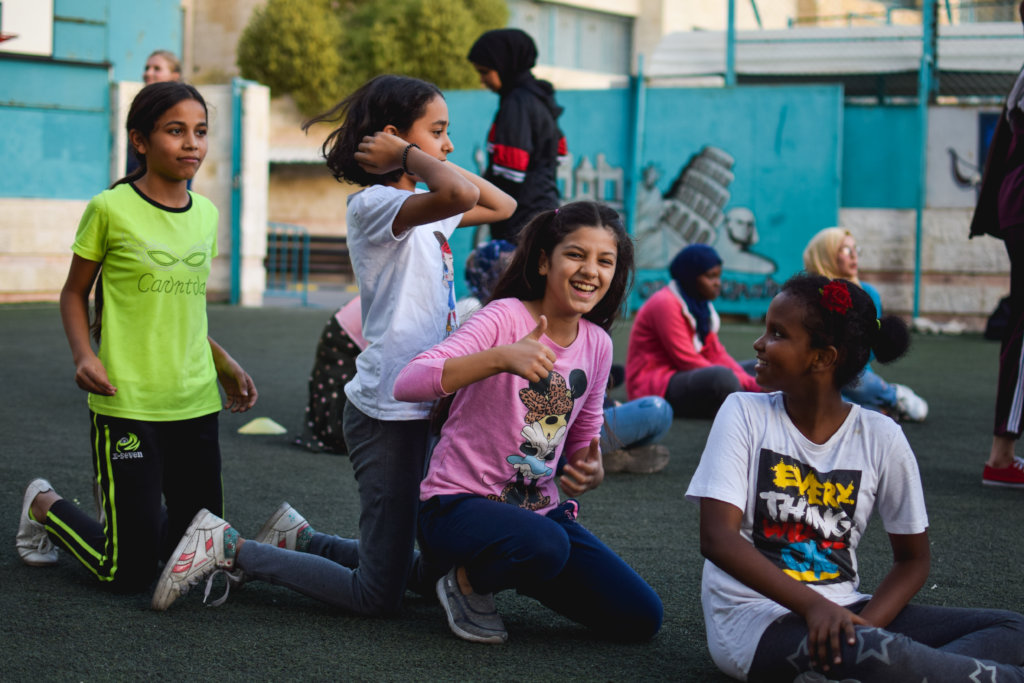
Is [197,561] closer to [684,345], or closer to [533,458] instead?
[533,458]

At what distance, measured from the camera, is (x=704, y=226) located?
46.5 ft

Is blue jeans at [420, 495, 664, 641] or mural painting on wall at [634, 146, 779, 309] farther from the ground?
mural painting on wall at [634, 146, 779, 309]

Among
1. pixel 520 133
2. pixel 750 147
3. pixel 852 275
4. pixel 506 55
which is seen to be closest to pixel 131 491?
pixel 520 133

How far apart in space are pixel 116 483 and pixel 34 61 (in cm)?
1218

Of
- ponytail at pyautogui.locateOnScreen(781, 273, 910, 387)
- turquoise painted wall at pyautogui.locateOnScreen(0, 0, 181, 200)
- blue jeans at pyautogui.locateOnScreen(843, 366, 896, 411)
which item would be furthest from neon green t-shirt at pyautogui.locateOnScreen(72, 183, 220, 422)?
turquoise painted wall at pyautogui.locateOnScreen(0, 0, 181, 200)

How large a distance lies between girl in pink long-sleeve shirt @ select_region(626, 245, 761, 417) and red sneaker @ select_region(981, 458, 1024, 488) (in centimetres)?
176

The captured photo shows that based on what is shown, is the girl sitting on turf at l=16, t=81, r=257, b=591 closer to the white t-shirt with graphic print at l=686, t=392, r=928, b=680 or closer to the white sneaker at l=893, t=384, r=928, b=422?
the white t-shirt with graphic print at l=686, t=392, r=928, b=680

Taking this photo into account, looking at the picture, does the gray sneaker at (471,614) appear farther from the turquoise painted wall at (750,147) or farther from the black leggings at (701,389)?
the turquoise painted wall at (750,147)

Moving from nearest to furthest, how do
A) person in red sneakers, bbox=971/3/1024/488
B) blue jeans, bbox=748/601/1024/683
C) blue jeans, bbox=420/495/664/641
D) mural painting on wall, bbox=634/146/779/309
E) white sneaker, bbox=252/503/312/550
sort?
blue jeans, bbox=748/601/1024/683
blue jeans, bbox=420/495/664/641
white sneaker, bbox=252/503/312/550
person in red sneakers, bbox=971/3/1024/488
mural painting on wall, bbox=634/146/779/309

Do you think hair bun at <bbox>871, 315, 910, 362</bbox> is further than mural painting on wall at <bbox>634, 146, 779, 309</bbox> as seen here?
No

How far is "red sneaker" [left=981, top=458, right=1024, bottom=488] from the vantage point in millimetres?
4695

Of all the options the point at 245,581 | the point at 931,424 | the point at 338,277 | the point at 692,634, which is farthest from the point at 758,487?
the point at 338,277

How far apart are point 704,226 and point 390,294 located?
1172 cm

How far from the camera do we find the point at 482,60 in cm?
580
